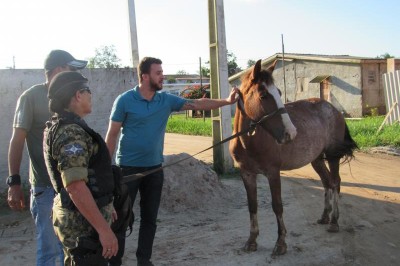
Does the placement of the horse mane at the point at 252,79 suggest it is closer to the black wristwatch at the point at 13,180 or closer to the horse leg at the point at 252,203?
the horse leg at the point at 252,203

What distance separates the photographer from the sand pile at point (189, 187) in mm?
6594

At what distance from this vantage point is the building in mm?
20906

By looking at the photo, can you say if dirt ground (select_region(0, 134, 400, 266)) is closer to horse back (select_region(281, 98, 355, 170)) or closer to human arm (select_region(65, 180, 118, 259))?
horse back (select_region(281, 98, 355, 170))

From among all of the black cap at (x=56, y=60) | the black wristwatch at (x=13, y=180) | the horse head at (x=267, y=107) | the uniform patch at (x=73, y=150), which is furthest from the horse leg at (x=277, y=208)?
the uniform patch at (x=73, y=150)

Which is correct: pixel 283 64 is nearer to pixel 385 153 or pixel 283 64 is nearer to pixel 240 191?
pixel 385 153

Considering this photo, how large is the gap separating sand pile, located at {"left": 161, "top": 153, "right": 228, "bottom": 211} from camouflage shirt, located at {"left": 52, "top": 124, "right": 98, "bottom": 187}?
4.42m

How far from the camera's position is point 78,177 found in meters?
2.12

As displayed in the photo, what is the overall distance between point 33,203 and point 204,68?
1949 inches

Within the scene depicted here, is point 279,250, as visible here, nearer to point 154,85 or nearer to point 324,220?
point 324,220

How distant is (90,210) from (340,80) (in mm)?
21587

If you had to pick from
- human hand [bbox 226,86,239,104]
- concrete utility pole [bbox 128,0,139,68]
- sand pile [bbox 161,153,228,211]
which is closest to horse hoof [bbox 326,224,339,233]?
sand pile [bbox 161,153,228,211]

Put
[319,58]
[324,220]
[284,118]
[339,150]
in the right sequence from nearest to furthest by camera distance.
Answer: [284,118]
[324,220]
[339,150]
[319,58]

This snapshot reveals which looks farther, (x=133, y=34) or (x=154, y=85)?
(x=133, y=34)

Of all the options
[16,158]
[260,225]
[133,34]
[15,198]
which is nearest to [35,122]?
[16,158]
